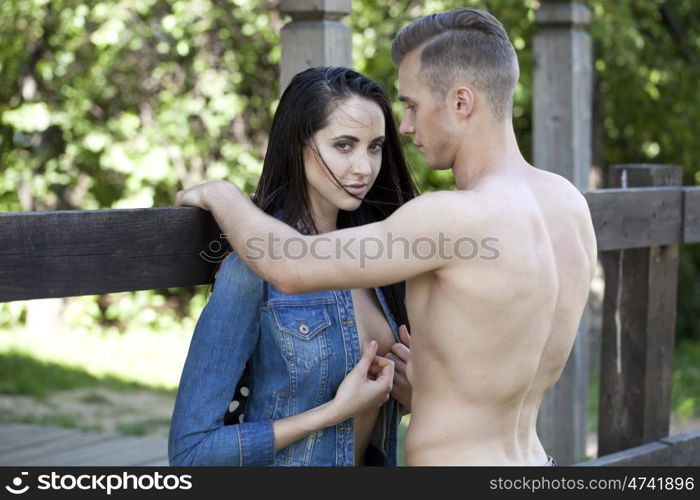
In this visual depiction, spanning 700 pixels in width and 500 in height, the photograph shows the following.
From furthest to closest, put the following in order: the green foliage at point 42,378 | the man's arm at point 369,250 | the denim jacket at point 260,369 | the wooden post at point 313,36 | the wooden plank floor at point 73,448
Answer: the green foliage at point 42,378 < the wooden plank floor at point 73,448 < the wooden post at point 313,36 < the denim jacket at point 260,369 < the man's arm at point 369,250

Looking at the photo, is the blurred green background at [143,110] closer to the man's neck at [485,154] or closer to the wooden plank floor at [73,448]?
the wooden plank floor at [73,448]

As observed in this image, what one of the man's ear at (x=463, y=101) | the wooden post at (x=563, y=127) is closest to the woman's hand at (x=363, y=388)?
the man's ear at (x=463, y=101)

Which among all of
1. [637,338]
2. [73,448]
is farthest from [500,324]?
[73,448]

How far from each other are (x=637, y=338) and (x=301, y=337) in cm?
207

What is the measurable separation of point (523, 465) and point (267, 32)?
19.5ft

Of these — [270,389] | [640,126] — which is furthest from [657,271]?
[640,126]

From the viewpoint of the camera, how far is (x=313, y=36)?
3.32 metres

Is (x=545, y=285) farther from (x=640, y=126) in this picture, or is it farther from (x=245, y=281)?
(x=640, y=126)

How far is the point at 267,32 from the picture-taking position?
7.75m

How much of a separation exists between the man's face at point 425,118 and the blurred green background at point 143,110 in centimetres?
486

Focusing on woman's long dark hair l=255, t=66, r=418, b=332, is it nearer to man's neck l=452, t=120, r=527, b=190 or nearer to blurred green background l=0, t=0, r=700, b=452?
man's neck l=452, t=120, r=527, b=190

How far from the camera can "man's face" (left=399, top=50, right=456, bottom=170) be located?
2223mm

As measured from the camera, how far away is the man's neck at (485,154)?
2229mm

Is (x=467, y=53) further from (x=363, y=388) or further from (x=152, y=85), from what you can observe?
(x=152, y=85)
